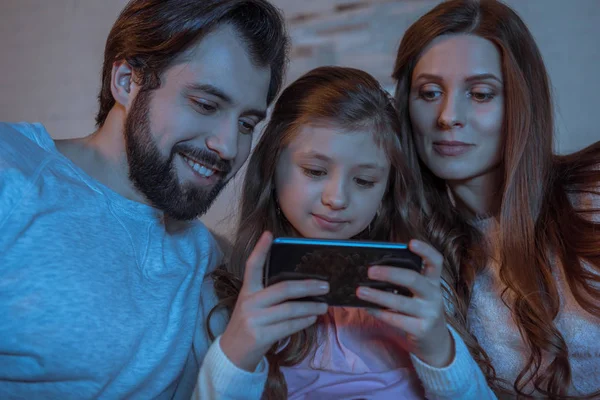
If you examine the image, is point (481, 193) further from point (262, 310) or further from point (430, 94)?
point (262, 310)

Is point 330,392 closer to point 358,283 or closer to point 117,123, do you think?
point 358,283

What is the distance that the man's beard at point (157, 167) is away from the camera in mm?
1289

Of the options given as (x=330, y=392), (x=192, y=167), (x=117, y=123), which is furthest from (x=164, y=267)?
(x=330, y=392)

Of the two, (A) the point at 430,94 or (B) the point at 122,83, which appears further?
(A) the point at 430,94

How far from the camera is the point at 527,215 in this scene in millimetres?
1530

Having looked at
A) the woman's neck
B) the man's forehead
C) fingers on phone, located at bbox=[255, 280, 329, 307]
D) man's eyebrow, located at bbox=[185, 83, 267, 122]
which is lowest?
the woman's neck

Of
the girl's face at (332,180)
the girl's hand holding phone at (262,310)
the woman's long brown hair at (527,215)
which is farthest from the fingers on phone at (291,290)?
the woman's long brown hair at (527,215)

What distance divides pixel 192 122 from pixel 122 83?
0.86ft

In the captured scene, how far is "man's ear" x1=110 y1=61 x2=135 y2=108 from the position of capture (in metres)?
1.37

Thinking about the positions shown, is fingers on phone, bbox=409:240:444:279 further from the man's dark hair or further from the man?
the man's dark hair

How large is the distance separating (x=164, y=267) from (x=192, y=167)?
0.25 m

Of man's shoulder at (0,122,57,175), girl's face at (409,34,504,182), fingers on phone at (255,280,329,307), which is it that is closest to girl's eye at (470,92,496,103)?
girl's face at (409,34,504,182)

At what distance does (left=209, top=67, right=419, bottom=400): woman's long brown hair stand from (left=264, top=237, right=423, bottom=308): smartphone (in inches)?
14.1

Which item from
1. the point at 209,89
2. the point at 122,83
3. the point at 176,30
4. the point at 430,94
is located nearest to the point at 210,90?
the point at 209,89
